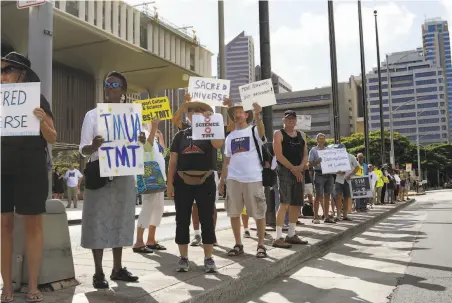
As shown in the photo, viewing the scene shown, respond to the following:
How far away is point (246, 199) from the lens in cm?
567

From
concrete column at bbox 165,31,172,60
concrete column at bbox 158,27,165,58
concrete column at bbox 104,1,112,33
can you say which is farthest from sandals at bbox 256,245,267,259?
concrete column at bbox 165,31,172,60

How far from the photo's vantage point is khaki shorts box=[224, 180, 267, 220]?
18.5 ft

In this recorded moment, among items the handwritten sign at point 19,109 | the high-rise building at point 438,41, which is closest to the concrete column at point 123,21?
the handwritten sign at point 19,109

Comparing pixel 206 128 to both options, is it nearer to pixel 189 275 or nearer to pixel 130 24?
pixel 189 275

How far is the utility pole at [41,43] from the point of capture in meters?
4.55

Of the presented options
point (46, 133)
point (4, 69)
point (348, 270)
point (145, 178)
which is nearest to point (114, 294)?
point (46, 133)

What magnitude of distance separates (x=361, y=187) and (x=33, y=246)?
1106 cm

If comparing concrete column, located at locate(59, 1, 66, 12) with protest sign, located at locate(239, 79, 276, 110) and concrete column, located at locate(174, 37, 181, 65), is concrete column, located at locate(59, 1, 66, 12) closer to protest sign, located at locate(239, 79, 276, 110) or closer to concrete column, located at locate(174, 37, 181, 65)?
concrete column, located at locate(174, 37, 181, 65)

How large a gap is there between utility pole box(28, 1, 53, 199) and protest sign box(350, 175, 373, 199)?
10.2 meters

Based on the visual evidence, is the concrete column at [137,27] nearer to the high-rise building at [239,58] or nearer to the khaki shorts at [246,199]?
the high-rise building at [239,58]

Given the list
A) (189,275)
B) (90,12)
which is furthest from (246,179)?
(90,12)

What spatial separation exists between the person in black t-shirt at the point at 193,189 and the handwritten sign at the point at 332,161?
204 inches

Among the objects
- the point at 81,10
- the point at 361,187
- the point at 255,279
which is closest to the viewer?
the point at 255,279

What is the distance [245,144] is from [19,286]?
9.66ft
